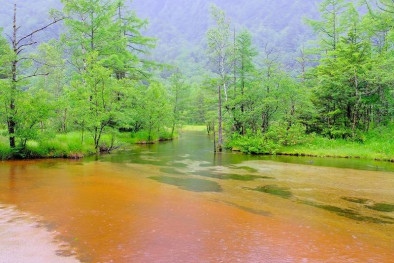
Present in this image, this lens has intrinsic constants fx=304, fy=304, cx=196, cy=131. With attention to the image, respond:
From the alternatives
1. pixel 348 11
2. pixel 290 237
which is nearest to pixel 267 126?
pixel 348 11

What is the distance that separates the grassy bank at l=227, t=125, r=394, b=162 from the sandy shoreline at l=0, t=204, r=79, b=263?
17.9 m

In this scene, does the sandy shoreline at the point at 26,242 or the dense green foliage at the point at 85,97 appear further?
the dense green foliage at the point at 85,97

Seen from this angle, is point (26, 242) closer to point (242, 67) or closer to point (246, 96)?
point (246, 96)

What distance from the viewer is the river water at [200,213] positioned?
235 inches

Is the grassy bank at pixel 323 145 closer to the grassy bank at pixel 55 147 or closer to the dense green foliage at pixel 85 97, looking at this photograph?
the dense green foliage at pixel 85 97

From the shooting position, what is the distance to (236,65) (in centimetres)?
2689

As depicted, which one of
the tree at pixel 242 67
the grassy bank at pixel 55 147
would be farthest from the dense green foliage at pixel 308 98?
the grassy bank at pixel 55 147

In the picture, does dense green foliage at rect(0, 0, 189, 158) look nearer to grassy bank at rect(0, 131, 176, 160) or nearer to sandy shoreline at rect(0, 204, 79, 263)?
grassy bank at rect(0, 131, 176, 160)

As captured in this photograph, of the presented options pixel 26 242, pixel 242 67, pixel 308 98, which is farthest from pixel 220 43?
pixel 26 242

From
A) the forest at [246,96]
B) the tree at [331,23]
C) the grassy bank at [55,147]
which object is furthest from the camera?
the tree at [331,23]

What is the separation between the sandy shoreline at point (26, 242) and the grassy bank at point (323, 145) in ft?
58.8

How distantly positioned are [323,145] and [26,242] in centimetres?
2136

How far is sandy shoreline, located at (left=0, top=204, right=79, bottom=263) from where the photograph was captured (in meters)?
5.49

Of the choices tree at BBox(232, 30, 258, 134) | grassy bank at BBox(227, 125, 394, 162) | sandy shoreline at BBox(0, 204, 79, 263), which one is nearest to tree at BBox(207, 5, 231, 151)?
tree at BBox(232, 30, 258, 134)
